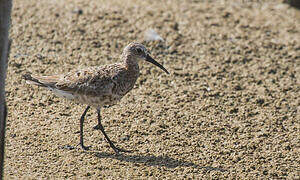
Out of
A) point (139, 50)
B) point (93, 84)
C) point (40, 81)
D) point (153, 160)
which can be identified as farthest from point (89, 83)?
point (153, 160)

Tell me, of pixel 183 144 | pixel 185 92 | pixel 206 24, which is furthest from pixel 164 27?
pixel 183 144

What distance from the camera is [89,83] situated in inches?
206

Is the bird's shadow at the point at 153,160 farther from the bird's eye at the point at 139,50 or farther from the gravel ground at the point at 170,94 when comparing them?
the bird's eye at the point at 139,50

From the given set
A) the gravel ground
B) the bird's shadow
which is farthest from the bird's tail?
the bird's shadow

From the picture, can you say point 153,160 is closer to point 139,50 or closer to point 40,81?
point 139,50

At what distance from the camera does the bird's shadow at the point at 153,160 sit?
201 inches

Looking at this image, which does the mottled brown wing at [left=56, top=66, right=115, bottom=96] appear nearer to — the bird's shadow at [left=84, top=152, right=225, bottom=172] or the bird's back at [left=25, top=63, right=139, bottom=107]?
the bird's back at [left=25, top=63, right=139, bottom=107]

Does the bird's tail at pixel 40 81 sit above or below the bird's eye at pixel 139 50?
below

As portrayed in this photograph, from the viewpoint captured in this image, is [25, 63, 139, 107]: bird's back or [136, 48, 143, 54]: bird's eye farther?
[136, 48, 143, 54]: bird's eye

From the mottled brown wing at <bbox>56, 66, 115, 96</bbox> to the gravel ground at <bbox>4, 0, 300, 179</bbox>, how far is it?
1.84 feet

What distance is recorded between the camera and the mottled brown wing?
5207 mm

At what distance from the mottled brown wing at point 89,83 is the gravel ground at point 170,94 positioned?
0.56m

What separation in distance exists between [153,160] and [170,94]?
1412 mm

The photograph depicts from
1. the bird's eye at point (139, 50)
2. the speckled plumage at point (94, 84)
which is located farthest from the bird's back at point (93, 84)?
the bird's eye at point (139, 50)
